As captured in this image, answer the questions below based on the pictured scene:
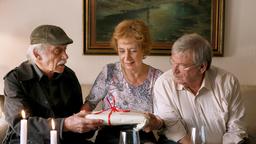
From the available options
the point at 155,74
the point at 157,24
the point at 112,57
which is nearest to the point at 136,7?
the point at 157,24

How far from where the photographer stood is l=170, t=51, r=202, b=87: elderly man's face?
7.14ft

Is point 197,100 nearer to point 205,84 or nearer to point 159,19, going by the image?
point 205,84

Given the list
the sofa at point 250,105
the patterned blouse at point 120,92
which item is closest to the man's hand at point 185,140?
the patterned blouse at point 120,92

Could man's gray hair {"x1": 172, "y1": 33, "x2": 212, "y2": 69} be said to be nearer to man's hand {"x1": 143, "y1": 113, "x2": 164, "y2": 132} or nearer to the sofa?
man's hand {"x1": 143, "y1": 113, "x2": 164, "y2": 132}

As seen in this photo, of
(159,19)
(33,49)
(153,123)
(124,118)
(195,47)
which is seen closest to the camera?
(124,118)

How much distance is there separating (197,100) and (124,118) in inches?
18.6

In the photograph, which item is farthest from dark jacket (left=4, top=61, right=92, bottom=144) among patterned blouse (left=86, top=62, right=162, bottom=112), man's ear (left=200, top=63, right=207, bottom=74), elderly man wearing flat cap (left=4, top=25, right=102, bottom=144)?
man's ear (left=200, top=63, right=207, bottom=74)

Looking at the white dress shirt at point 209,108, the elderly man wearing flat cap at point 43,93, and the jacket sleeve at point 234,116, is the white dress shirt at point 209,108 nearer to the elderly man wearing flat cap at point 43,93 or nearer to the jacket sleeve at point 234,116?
the jacket sleeve at point 234,116

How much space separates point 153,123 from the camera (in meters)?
2.07

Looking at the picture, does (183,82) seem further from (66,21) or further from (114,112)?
(66,21)

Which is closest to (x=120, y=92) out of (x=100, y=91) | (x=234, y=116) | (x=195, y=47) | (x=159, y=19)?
(x=100, y=91)

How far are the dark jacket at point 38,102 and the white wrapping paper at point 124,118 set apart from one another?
220 millimetres

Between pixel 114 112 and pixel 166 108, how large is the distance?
0.33 meters

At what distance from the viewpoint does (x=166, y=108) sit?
222cm
